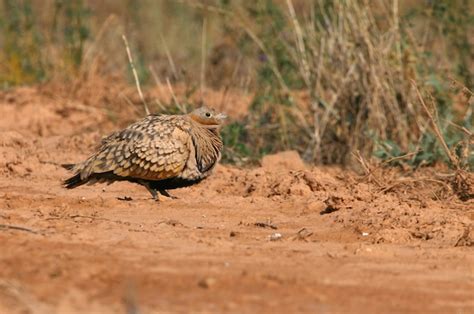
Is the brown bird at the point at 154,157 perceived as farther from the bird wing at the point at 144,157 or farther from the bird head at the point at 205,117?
the bird head at the point at 205,117

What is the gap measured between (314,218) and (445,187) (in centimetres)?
126

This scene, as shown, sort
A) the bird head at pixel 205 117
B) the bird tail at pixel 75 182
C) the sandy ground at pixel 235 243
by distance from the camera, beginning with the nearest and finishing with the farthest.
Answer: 1. the sandy ground at pixel 235 243
2. the bird tail at pixel 75 182
3. the bird head at pixel 205 117

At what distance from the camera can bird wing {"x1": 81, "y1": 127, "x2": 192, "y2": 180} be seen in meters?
8.07

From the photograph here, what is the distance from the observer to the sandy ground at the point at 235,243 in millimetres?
5172

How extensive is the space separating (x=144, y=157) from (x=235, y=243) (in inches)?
64.0

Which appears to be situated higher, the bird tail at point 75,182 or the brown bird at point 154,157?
the brown bird at point 154,157

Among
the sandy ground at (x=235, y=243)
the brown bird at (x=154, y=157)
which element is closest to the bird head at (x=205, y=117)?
the brown bird at (x=154, y=157)

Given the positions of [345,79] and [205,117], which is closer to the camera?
[205,117]

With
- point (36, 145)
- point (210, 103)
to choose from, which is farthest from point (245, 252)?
point (210, 103)

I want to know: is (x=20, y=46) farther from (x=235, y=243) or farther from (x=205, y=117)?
(x=235, y=243)

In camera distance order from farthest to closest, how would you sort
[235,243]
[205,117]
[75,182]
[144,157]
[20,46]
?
[20,46], [205,117], [75,182], [144,157], [235,243]

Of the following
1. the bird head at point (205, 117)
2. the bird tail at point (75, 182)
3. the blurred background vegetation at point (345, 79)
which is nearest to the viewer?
the bird tail at point (75, 182)

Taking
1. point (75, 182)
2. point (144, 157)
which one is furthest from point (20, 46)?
point (144, 157)

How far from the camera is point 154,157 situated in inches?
318
